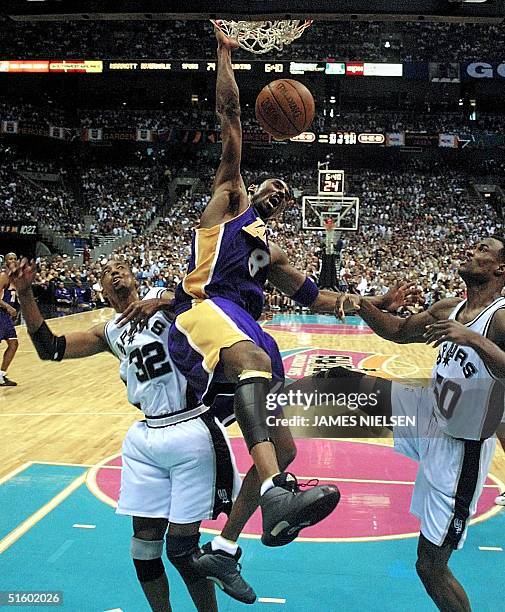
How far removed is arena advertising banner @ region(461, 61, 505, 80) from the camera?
98.5 feet

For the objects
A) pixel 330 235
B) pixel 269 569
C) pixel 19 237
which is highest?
pixel 269 569

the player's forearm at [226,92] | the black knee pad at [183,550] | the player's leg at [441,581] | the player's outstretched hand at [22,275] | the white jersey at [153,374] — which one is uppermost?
the player's forearm at [226,92]

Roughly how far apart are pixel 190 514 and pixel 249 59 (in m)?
29.4

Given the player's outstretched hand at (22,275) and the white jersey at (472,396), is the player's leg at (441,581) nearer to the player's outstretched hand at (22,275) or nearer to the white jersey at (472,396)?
the white jersey at (472,396)

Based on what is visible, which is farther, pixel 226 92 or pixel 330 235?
pixel 330 235

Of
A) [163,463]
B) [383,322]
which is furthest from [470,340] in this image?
[163,463]

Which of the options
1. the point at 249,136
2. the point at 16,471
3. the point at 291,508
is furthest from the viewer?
the point at 249,136

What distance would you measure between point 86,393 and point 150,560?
22.9ft

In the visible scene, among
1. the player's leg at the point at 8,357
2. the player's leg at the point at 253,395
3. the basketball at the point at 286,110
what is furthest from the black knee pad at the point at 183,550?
the player's leg at the point at 8,357

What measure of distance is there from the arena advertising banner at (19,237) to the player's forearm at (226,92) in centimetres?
2642

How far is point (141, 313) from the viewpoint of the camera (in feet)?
10.9

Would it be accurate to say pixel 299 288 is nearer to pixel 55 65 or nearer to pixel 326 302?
pixel 326 302

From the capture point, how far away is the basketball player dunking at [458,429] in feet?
10.4

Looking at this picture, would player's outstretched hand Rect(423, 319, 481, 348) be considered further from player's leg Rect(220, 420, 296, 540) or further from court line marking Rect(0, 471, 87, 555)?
court line marking Rect(0, 471, 87, 555)
